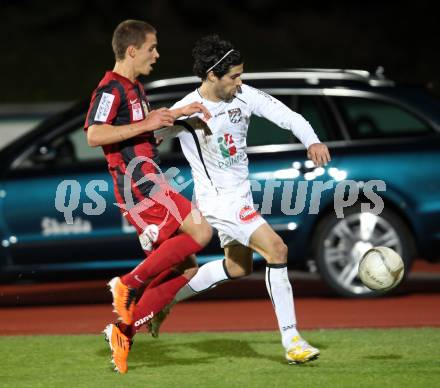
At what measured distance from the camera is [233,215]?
9.05 metres

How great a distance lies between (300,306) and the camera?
489 inches

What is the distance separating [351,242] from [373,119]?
4.00ft

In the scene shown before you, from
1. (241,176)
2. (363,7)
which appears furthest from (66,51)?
(241,176)

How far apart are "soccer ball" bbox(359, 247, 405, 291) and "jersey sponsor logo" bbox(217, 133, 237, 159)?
1.20 m

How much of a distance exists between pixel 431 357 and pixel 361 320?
2149 millimetres

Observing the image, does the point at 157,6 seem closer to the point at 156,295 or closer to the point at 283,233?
the point at 283,233

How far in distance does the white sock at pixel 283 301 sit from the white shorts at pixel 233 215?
0.30 metres

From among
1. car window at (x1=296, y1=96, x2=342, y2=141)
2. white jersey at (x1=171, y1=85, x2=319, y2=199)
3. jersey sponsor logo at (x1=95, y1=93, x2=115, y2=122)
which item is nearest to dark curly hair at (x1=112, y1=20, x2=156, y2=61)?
jersey sponsor logo at (x1=95, y1=93, x2=115, y2=122)

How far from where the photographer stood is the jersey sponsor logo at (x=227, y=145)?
9.04 meters

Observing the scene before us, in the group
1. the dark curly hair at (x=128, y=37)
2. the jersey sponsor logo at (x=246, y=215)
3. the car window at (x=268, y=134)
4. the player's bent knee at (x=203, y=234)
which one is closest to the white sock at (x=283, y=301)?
the jersey sponsor logo at (x=246, y=215)

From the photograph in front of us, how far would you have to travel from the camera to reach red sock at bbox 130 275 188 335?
29.6ft

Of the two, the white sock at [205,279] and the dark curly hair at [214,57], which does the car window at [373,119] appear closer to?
the white sock at [205,279]

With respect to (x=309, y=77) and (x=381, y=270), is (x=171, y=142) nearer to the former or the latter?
(x=309, y=77)

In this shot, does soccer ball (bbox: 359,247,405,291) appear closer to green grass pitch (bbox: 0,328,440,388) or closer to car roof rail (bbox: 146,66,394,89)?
green grass pitch (bbox: 0,328,440,388)
